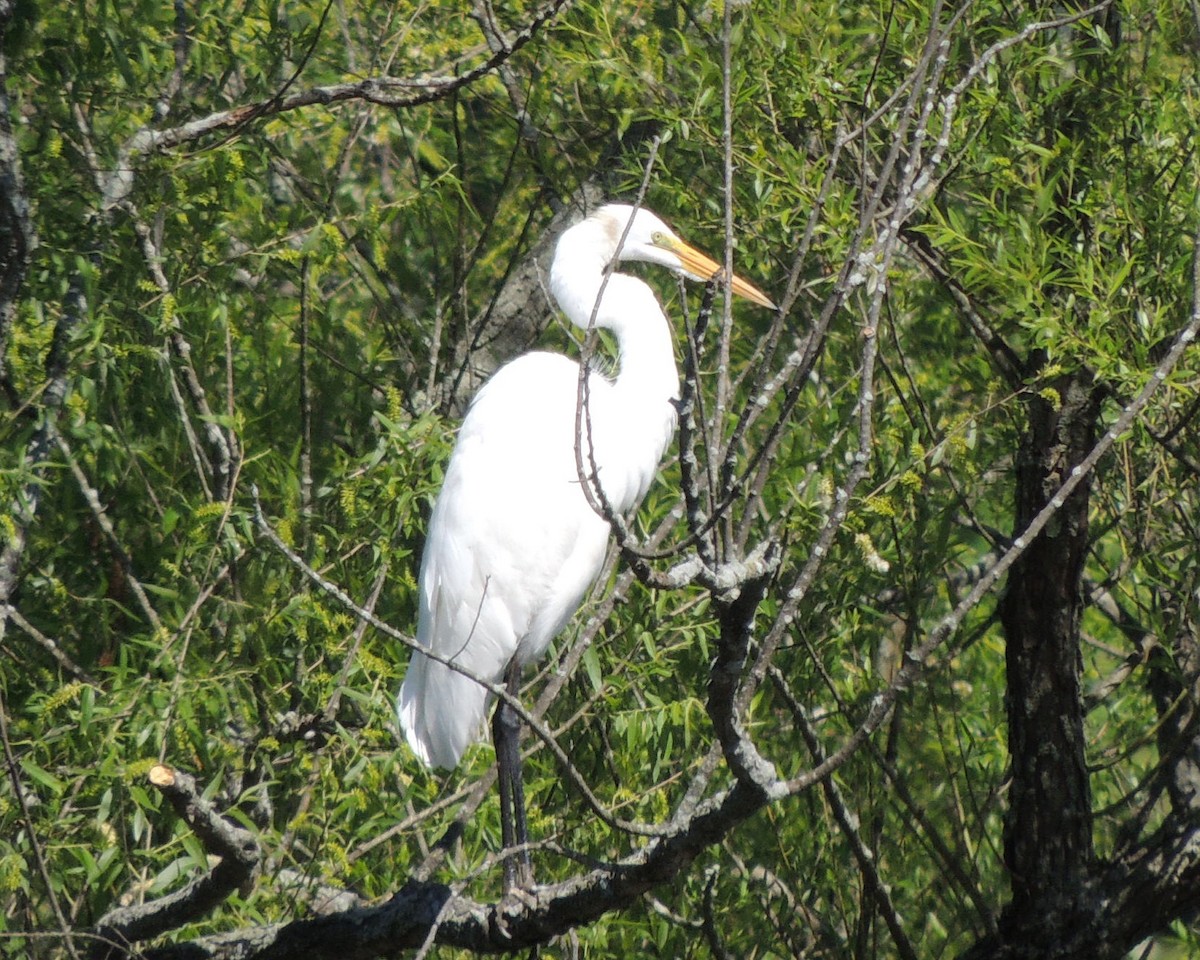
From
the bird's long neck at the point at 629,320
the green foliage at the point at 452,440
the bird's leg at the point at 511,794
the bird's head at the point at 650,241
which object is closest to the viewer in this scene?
the green foliage at the point at 452,440

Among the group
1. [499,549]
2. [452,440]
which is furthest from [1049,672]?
[452,440]

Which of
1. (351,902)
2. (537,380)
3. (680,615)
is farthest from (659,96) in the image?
(351,902)

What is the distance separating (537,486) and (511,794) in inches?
26.0

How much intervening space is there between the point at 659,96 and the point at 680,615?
114 centimetres

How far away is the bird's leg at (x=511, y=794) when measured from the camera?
2756 millimetres

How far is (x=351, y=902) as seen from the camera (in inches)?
105

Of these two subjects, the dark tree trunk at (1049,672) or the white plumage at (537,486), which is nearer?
the dark tree trunk at (1049,672)

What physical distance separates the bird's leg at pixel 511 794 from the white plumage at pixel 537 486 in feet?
0.33

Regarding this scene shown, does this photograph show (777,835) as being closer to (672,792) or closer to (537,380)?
(672,792)

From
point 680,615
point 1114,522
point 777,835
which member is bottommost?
point 777,835

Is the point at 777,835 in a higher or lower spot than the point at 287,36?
lower

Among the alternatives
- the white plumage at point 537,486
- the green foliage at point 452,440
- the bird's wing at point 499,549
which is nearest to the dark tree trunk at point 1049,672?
the green foliage at point 452,440

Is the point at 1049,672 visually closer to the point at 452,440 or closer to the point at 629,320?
the point at 629,320

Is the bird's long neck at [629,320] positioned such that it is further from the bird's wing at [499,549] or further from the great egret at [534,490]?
the bird's wing at [499,549]
